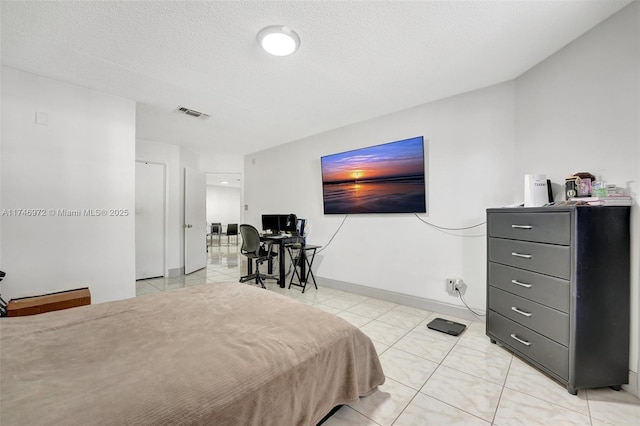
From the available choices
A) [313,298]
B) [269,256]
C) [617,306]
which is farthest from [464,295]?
[269,256]

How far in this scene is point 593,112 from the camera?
190 centimetres

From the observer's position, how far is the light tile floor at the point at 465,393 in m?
1.47

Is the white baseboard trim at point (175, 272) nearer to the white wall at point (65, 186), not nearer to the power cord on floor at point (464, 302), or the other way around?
the white wall at point (65, 186)

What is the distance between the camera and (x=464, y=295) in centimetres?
287

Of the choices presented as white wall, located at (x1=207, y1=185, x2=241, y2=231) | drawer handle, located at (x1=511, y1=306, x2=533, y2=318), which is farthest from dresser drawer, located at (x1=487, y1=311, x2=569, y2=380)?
white wall, located at (x1=207, y1=185, x2=241, y2=231)

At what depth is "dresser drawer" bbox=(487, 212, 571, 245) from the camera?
1.73 m

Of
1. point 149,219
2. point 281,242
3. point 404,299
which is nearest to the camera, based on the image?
point 404,299

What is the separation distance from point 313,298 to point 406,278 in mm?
1323

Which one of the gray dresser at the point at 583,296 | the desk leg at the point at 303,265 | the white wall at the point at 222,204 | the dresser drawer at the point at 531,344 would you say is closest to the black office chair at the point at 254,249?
the desk leg at the point at 303,265

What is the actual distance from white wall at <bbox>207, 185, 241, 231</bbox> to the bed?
9830mm

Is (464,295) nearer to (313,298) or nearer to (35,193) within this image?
(313,298)

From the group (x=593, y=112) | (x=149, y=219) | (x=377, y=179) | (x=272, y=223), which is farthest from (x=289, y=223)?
(x=593, y=112)

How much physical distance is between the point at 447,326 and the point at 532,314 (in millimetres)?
869

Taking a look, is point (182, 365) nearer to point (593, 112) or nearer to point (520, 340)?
point (520, 340)
